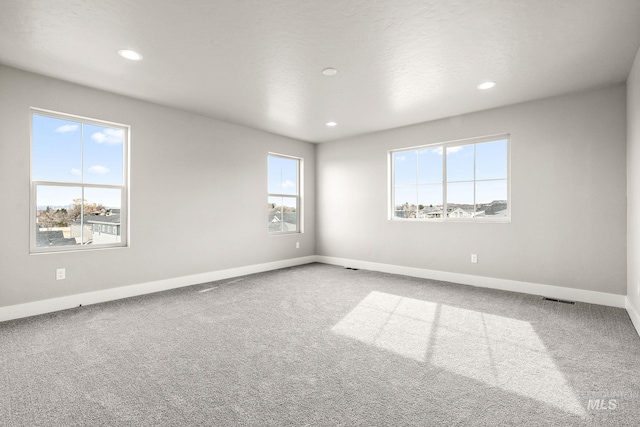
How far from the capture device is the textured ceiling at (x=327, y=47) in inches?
90.8

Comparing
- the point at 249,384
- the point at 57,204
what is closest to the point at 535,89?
the point at 249,384

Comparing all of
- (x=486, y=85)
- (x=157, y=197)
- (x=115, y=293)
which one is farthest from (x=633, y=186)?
(x=115, y=293)

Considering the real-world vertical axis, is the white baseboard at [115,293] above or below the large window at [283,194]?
below

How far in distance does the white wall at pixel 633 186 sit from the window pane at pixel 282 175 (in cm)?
488

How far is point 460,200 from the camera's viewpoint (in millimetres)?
4898

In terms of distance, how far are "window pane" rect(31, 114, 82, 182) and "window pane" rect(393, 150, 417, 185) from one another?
4.58 metres

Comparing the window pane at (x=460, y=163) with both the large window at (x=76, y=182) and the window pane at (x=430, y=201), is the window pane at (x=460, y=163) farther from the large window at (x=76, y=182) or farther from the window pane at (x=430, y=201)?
the large window at (x=76, y=182)

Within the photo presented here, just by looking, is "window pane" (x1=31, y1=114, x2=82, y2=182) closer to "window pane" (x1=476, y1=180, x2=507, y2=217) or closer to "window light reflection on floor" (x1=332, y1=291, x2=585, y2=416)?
"window light reflection on floor" (x1=332, y1=291, x2=585, y2=416)

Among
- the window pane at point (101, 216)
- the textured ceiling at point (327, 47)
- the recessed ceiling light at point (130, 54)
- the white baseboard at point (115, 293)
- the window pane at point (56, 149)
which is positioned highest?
the textured ceiling at point (327, 47)

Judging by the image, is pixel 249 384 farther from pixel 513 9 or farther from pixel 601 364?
pixel 513 9

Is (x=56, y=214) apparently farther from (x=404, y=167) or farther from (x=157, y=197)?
(x=404, y=167)

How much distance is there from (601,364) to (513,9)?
2608mm

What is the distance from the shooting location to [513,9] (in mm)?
2309

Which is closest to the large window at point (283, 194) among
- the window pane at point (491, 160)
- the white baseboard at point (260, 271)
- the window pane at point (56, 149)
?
the white baseboard at point (260, 271)
